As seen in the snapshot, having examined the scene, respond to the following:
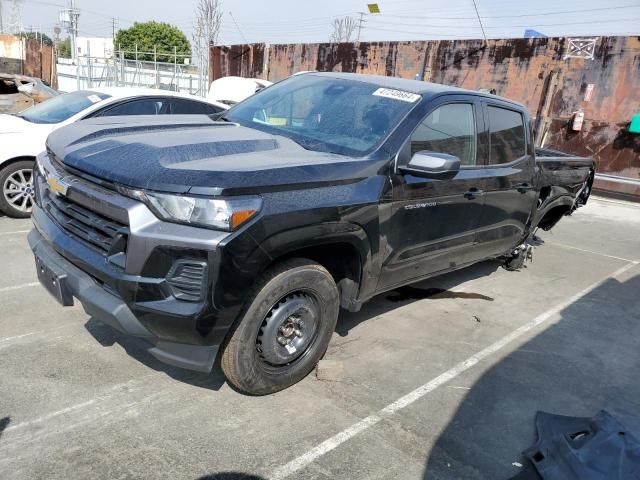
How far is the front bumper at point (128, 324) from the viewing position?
2627 millimetres

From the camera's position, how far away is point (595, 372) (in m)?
3.99

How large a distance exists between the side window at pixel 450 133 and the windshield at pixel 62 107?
473 cm

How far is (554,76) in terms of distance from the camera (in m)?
13.7

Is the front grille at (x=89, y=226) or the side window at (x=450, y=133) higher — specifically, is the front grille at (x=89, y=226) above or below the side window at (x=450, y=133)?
below

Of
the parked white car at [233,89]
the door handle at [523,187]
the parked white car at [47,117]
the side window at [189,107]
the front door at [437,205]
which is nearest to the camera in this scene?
the front door at [437,205]

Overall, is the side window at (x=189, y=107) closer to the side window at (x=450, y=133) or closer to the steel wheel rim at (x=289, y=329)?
the side window at (x=450, y=133)

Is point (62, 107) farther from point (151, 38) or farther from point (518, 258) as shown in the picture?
point (151, 38)

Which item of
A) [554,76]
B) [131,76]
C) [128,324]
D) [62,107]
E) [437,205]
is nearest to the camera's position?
[128,324]

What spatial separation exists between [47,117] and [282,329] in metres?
5.08

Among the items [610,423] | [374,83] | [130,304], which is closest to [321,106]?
[374,83]

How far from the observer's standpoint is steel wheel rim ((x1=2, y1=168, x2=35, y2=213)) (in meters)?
6.04

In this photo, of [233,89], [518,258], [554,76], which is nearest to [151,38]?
[233,89]

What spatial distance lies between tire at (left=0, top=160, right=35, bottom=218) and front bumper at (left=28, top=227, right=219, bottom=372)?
155 inches

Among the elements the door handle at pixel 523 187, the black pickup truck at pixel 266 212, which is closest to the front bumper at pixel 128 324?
the black pickup truck at pixel 266 212
